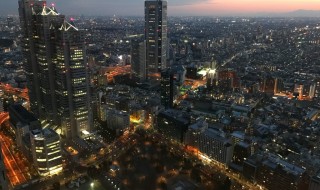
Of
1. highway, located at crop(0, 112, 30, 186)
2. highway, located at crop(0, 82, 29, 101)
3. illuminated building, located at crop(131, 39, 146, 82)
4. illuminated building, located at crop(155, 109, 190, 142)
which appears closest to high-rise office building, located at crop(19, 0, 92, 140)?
highway, located at crop(0, 112, 30, 186)

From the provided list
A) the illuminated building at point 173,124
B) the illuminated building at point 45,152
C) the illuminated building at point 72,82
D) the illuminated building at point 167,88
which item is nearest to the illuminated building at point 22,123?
the illuminated building at point 72,82

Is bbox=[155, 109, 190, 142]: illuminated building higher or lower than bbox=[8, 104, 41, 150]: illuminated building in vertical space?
lower

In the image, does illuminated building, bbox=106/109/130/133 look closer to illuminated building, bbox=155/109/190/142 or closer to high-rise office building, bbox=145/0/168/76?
illuminated building, bbox=155/109/190/142

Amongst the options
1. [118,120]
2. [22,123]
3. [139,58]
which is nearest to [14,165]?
[22,123]

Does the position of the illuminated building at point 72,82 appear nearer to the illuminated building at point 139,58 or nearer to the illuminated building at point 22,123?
the illuminated building at point 22,123

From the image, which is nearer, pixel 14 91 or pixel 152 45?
pixel 14 91

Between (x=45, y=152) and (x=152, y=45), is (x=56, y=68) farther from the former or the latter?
(x=152, y=45)

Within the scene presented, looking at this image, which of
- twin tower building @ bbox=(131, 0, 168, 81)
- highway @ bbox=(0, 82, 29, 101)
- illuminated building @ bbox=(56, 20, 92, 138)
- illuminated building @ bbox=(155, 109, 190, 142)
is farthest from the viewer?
twin tower building @ bbox=(131, 0, 168, 81)

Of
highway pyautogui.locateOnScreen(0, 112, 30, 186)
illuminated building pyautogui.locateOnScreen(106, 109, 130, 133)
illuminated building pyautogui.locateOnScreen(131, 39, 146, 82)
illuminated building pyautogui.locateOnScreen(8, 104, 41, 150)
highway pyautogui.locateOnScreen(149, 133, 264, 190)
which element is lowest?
highway pyautogui.locateOnScreen(149, 133, 264, 190)

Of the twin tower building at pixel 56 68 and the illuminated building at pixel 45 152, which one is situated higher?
the twin tower building at pixel 56 68
